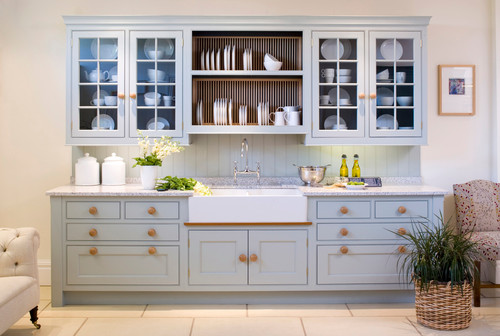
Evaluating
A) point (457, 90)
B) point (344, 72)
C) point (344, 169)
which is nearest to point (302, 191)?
point (344, 169)

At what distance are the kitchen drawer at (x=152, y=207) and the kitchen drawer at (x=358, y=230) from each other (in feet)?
3.51

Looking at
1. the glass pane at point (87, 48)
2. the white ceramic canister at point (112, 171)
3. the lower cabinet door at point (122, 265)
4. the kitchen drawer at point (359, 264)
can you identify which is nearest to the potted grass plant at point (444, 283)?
the kitchen drawer at point (359, 264)

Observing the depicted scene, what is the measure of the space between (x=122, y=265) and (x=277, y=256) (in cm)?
113

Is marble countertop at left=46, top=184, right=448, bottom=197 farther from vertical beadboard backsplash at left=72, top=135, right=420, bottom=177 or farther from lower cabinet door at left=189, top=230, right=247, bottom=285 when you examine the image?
vertical beadboard backsplash at left=72, top=135, right=420, bottom=177

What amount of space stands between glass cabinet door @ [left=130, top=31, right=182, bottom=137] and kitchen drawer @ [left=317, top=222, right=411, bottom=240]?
135 cm

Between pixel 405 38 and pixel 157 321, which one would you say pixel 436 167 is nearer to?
pixel 405 38

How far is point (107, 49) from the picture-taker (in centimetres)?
404

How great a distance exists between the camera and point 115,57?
4.05m

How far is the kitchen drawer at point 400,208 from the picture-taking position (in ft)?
12.4

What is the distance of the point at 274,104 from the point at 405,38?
1.16 m

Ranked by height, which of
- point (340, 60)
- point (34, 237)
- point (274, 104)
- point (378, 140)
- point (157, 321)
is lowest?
point (157, 321)

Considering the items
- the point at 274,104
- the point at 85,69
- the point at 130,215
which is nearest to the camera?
the point at 130,215

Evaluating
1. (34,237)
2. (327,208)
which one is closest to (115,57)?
→ (34,237)

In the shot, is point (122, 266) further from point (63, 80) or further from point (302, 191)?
point (63, 80)
